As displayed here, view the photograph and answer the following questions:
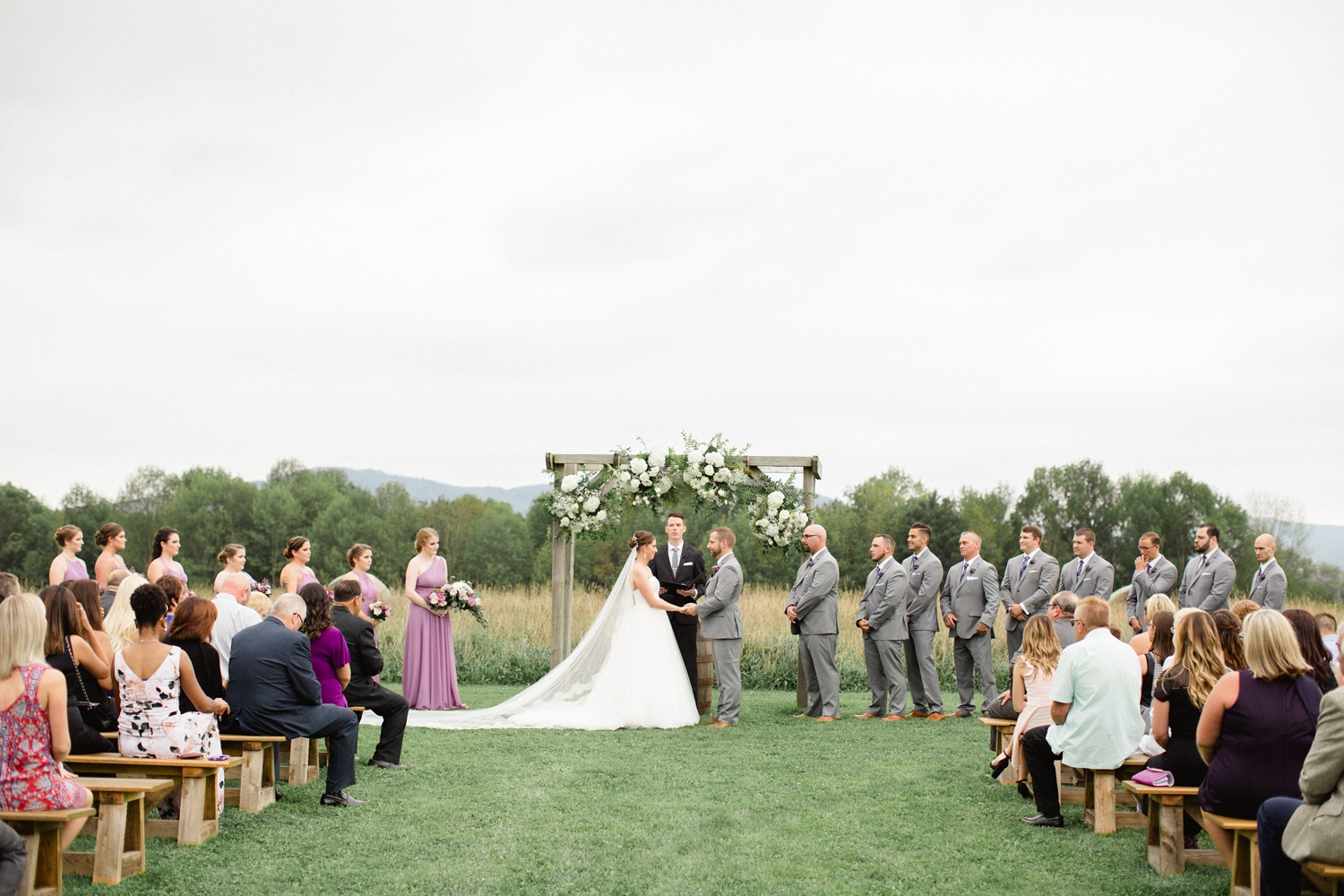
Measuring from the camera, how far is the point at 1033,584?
11211 mm

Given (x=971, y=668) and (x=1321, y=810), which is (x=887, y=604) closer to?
(x=971, y=668)

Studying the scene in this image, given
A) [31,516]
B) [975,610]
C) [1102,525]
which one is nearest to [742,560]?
[1102,525]

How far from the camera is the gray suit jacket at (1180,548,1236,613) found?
35.4 feet

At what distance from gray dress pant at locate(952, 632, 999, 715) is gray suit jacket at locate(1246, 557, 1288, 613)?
261 cm

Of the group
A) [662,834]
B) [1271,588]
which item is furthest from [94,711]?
[1271,588]

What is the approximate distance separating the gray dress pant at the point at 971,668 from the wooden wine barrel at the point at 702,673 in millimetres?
2612

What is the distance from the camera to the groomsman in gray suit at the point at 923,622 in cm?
1144

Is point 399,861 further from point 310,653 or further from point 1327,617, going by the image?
point 1327,617

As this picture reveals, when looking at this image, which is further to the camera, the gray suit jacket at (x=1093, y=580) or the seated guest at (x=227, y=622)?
the gray suit jacket at (x=1093, y=580)

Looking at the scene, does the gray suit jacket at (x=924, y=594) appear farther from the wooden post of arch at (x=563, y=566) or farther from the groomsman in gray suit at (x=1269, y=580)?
the groomsman in gray suit at (x=1269, y=580)

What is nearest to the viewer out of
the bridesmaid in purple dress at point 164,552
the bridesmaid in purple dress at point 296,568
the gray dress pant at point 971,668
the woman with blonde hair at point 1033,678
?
the woman with blonde hair at point 1033,678

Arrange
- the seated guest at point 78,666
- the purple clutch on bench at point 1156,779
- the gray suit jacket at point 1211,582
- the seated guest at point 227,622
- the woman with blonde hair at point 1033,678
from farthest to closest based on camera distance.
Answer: the gray suit jacket at point 1211,582
the seated guest at point 227,622
the woman with blonde hair at point 1033,678
the seated guest at point 78,666
the purple clutch on bench at point 1156,779

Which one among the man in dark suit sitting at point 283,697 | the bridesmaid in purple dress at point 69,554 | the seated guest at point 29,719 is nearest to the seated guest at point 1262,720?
the man in dark suit sitting at point 283,697

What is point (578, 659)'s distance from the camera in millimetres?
11234
